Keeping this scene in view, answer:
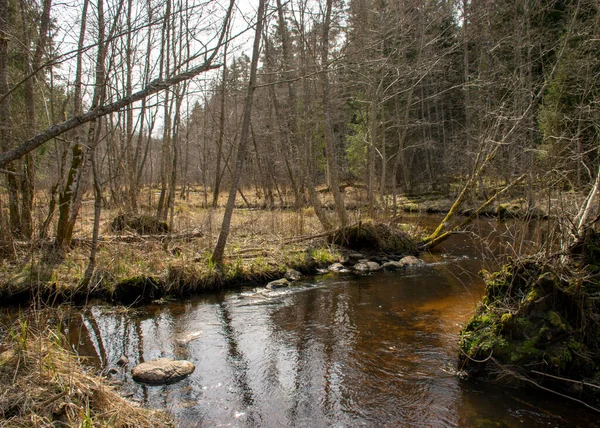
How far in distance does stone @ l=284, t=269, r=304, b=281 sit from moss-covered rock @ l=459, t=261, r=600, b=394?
17.3 ft

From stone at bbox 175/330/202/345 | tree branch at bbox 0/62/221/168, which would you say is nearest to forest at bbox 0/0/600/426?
tree branch at bbox 0/62/221/168

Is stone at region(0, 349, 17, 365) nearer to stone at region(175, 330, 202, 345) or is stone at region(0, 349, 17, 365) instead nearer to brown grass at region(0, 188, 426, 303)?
brown grass at region(0, 188, 426, 303)

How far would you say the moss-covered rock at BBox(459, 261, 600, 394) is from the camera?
4180mm

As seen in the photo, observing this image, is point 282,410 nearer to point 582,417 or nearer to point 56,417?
point 56,417

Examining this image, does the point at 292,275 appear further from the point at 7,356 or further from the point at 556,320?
the point at 7,356

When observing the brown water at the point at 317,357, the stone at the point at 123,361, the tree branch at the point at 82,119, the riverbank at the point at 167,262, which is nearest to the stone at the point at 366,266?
the riverbank at the point at 167,262

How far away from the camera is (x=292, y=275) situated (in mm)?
9727

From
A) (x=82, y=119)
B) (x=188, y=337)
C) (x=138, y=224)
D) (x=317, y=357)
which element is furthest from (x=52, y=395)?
(x=138, y=224)

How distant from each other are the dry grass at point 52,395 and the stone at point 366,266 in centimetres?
747

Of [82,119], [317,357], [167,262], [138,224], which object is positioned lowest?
[317,357]

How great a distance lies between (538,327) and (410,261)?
6.87 meters

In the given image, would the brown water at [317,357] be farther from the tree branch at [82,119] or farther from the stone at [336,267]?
the tree branch at [82,119]

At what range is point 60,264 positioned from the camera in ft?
25.9

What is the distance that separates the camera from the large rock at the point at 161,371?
4680 millimetres
